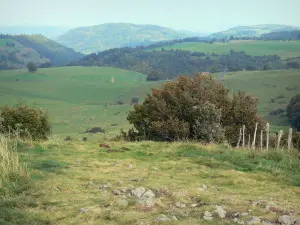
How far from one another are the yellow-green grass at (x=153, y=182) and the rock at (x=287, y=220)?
0.64 feet

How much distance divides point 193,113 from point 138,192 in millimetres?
15554

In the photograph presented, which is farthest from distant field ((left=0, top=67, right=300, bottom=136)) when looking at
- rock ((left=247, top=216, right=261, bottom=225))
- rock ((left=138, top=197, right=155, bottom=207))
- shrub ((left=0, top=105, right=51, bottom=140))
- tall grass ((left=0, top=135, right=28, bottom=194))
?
rock ((left=247, top=216, right=261, bottom=225))

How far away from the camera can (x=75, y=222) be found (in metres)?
7.05

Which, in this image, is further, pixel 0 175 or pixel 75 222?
pixel 0 175

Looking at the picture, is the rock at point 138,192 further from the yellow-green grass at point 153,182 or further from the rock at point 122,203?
the rock at point 122,203

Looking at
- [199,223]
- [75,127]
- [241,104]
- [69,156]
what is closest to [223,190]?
[199,223]

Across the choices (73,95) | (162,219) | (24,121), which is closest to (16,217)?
(162,219)

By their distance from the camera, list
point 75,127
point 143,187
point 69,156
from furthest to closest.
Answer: point 75,127, point 69,156, point 143,187

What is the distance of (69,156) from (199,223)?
8.81 meters

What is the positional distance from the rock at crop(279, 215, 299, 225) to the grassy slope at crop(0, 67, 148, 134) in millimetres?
79361

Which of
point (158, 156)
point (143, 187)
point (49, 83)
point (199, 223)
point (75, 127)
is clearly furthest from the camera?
point (49, 83)

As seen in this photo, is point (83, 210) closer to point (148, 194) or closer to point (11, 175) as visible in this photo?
point (148, 194)

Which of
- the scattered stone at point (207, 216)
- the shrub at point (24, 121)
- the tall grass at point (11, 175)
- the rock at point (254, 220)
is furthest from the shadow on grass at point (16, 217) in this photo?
the shrub at point (24, 121)

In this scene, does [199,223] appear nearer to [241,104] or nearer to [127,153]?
[127,153]
